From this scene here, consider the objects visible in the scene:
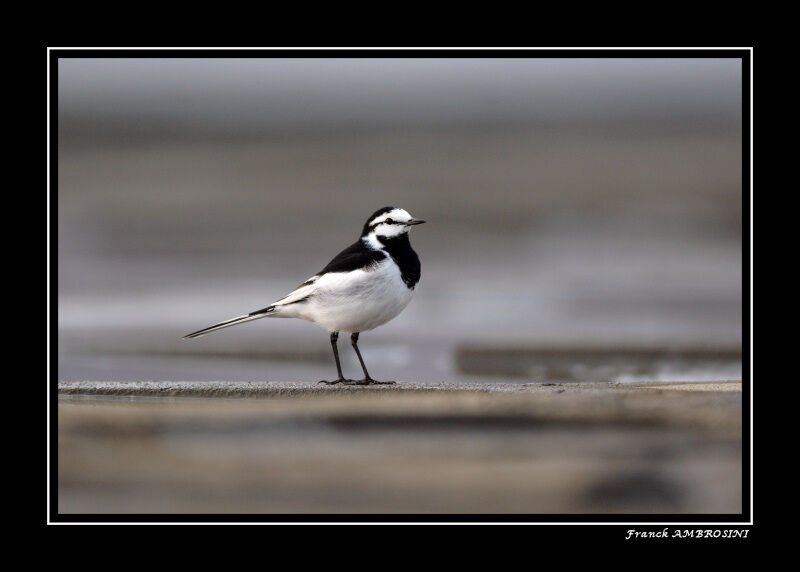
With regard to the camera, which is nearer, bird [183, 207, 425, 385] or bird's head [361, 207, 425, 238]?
bird [183, 207, 425, 385]

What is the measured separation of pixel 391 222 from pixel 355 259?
356 millimetres

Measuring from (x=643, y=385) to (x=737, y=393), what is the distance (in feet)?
1.98

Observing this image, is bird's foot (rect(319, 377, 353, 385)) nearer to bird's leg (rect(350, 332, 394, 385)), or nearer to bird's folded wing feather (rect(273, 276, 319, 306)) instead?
bird's leg (rect(350, 332, 394, 385))

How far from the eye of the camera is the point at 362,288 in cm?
670

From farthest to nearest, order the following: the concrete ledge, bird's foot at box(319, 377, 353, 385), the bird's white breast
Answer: bird's foot at box(319, 377, 353, 385), the bird's white breast, the concrete ledge

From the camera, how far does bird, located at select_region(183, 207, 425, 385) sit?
671 cm

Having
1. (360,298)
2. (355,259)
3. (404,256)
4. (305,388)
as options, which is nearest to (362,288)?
(360,298)

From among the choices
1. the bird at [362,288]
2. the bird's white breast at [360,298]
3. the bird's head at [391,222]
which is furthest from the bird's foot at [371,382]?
the bird's head at [391,222]

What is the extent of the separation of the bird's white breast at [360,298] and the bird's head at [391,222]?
0.23m

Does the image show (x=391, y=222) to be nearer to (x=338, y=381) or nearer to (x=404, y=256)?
(x=404, y=256)

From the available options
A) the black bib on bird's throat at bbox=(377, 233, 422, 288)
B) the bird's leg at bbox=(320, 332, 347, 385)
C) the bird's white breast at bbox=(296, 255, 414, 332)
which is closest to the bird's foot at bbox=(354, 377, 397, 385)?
the bird's leg at bbox=(320, 332, 347, 385)
